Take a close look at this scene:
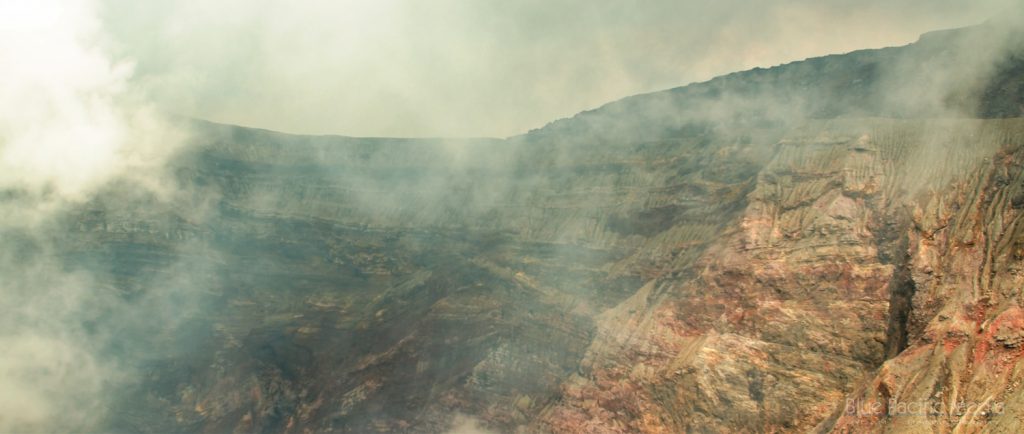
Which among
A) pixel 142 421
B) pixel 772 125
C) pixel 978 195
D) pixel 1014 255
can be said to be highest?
pixel 772 125

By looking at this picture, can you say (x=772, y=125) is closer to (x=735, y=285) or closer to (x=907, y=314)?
(x=735, y=285)

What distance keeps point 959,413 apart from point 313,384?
51.4 meters

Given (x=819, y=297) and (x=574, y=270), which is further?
(x=574, y=270)

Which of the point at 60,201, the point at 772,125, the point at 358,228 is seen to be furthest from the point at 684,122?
the point at 60,201

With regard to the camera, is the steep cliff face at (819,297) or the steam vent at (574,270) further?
the steam vent at (574,270)

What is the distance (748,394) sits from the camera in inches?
1674

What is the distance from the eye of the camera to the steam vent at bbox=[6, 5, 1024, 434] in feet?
135

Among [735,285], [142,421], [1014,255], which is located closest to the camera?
[1014,255]

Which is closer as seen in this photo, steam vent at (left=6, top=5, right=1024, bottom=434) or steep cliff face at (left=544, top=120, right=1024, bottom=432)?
steep cliff face at (left=544, top=120, right=1024, bottom=432)

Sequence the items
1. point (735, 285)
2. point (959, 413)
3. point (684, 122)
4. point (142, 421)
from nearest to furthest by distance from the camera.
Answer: point (959, 413), point (735, 285), point (142, 421), point (684, 122)

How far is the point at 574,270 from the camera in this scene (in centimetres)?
6406

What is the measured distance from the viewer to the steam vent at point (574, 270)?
41031mm

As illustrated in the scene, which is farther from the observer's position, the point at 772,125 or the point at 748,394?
the point at 772,125

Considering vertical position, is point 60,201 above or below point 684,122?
below
